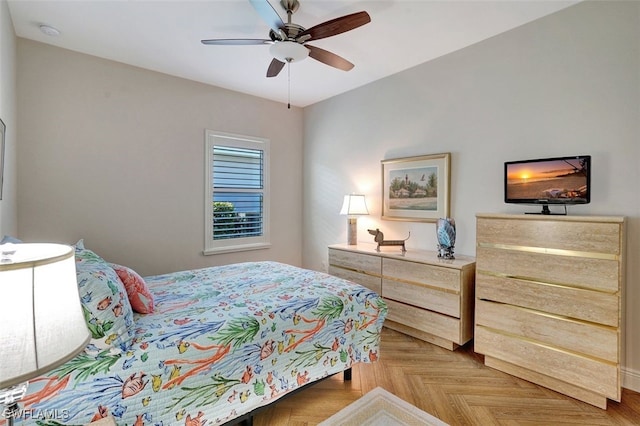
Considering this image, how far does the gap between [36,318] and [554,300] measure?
2.73 metres

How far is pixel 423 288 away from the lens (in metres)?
2.86

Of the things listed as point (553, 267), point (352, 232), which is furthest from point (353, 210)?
point (553, 267)

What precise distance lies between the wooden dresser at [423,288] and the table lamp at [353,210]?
325 mm

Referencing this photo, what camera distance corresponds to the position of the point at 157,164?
349cm

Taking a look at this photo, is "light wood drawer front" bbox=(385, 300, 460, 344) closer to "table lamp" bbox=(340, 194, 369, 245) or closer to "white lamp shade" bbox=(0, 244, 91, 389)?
"table lamp" bbox=(340, 194, 369, 245)

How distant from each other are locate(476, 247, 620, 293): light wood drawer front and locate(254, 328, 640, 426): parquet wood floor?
786mm

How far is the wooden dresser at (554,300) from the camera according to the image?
1965 mm

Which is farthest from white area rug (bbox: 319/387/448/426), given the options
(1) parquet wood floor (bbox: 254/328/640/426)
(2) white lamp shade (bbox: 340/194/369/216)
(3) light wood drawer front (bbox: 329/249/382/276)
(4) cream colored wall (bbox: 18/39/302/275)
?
A: (4) cream colored wall (bbox: 18/39/302/275)

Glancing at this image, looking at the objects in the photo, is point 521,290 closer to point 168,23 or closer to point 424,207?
point 424,207

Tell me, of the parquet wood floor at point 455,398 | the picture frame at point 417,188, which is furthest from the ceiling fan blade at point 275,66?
the parquet wood floor at point 455,398

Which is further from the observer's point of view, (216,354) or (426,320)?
(426,320)

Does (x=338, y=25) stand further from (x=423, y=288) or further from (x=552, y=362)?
(x=552, y=362)

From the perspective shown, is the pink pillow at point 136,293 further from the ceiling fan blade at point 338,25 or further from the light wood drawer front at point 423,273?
the light wood drawer front at point 423,273

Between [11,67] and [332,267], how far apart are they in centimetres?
339
